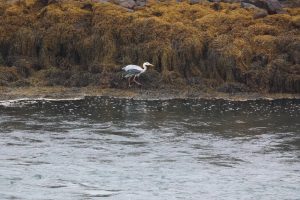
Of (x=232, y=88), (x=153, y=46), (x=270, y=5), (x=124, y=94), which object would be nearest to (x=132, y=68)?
(x=124, y=94)

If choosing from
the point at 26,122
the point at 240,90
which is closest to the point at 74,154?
the point at 26,122

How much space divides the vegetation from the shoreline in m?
0.46

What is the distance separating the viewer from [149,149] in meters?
14.9

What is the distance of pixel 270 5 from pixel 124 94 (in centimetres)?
804

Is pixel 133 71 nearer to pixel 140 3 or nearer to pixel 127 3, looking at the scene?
pixel 127 3

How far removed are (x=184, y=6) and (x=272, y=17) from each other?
3396 mm

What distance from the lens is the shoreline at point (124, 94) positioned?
824 inches

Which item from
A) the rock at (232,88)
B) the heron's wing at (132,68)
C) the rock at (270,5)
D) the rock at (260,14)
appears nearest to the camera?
the heron's wing at (132,68)

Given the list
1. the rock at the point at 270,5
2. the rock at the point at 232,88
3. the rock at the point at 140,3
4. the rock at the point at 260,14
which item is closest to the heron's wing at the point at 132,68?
the rock at the point at 232,88

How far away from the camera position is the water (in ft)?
40.0

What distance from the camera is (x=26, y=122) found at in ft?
57.1

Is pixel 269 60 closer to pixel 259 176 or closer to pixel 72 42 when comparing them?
pixel 72 42

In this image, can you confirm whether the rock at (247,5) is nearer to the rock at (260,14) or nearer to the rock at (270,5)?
the rock at (270,5)

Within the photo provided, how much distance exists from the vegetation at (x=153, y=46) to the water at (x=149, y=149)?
1979 millimetres
